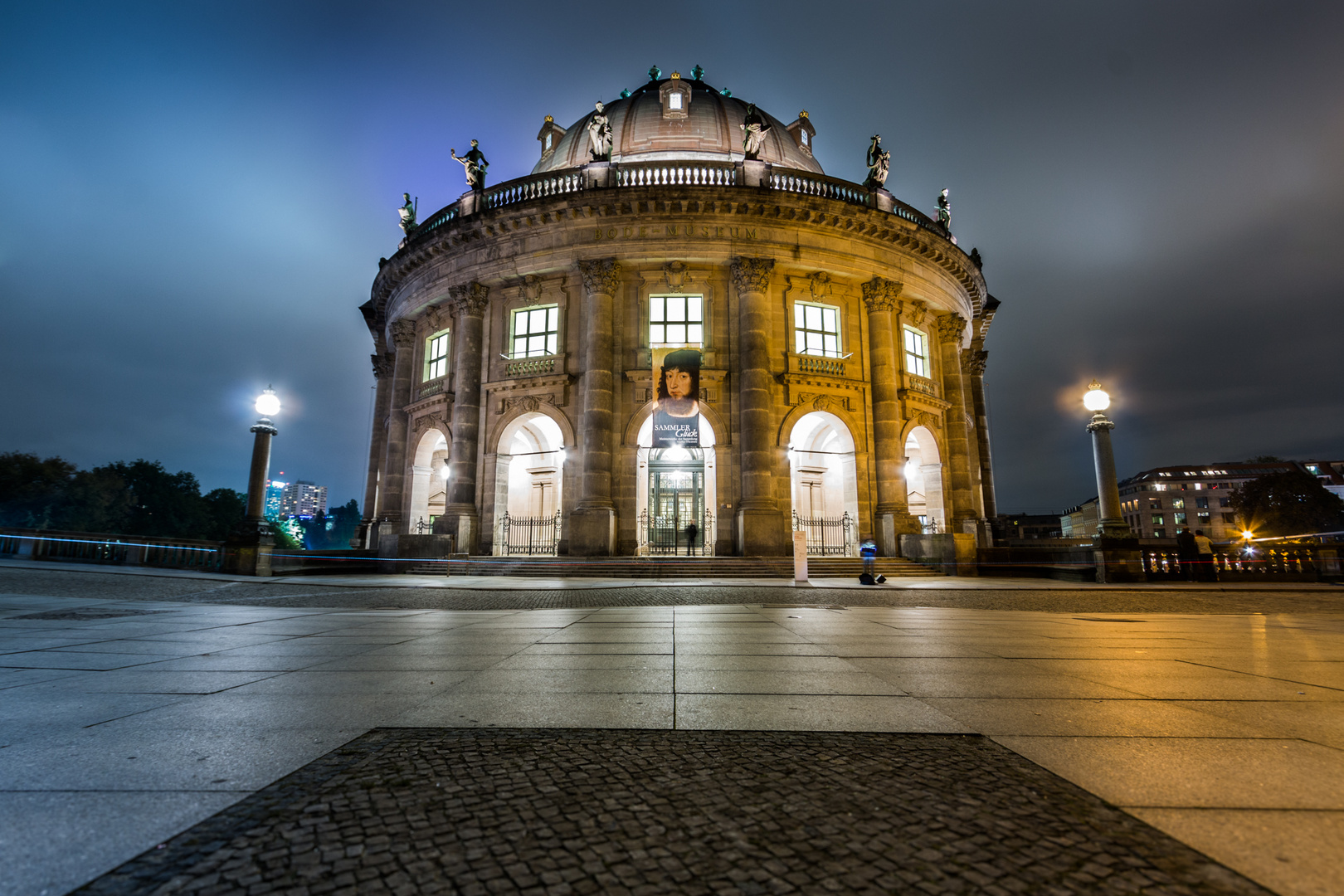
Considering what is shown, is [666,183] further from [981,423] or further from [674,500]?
[981,423]

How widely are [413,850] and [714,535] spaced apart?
21.7 meters

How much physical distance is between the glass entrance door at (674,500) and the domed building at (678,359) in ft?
0.26

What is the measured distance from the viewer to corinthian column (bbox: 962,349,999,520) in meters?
34.1

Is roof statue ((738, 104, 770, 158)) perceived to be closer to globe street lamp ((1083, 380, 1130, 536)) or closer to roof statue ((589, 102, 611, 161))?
roof statue ((589, 102, 611, 161))

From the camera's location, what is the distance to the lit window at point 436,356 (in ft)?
91.6

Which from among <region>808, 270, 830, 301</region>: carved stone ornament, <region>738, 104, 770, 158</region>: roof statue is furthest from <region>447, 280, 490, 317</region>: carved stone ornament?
<region>808, 270, 830, 301</region>: carved stone ornament

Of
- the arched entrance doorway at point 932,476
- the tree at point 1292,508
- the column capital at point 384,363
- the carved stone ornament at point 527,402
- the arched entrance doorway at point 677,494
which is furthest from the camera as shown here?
the tree at point 1292,508

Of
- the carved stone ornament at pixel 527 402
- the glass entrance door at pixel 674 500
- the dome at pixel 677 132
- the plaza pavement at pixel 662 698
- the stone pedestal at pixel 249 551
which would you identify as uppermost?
the dome at pixel 677 132

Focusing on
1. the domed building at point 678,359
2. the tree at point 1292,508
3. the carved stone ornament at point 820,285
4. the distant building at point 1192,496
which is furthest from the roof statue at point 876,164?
the distant building at point 1192,496

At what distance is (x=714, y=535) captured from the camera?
76.0ft

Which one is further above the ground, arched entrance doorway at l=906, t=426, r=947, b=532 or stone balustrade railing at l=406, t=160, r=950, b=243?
stone balustrade railing at l=406, t=160, r=950, b=243

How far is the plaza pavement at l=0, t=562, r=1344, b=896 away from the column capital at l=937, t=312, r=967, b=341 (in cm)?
2157

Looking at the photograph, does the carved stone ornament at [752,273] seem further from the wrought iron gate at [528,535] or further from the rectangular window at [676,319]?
the wrought iron gate at [528,535]

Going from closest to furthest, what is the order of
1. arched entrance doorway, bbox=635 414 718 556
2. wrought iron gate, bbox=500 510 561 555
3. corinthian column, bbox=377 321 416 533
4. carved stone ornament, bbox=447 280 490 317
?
wrought iron gate, bbox=500 510 561 555 → arched entrance doorway, bbox=635 414 718 556 → carved stone ornament, bbox=447 280 490 317 → corinthian column, bbox=377 321 416 533
